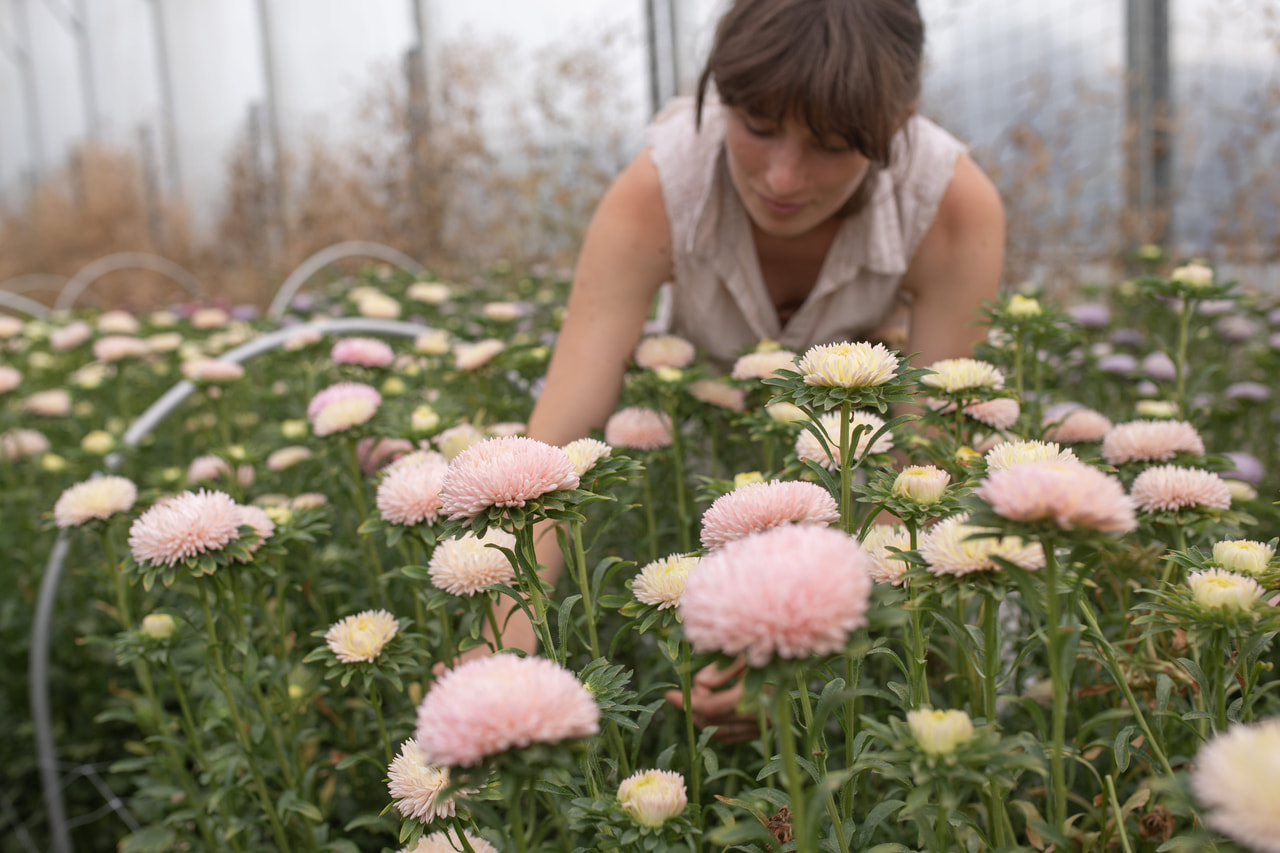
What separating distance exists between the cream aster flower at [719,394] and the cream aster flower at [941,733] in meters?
0.81

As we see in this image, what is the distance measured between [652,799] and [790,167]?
0.99 metres

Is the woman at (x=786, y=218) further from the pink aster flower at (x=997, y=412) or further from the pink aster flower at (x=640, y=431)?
the pink aster flower at (x=997, y=412)

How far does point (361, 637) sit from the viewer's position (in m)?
0.94

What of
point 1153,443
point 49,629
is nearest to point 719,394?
point 1153,443

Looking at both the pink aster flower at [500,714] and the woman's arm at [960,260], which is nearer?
the pink aster flower at [500,714]

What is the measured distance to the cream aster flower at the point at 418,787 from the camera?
2.30 feet

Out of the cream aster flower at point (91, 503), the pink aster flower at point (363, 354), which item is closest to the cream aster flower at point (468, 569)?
the cream aster flower at point (91, 503)

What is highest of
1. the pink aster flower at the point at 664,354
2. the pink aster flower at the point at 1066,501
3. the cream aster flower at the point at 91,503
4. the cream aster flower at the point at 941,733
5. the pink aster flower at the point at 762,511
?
the pink aster flower at the point at 1066,501

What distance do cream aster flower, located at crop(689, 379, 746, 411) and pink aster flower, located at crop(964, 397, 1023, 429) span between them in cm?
37

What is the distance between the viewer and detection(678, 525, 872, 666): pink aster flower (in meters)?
0.46

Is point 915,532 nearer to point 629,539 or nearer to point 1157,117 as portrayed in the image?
point 629,539

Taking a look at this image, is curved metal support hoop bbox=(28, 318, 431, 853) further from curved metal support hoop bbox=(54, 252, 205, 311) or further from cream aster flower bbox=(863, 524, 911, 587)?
curved metal support hoop bbox=(54, 252, 205, 311)

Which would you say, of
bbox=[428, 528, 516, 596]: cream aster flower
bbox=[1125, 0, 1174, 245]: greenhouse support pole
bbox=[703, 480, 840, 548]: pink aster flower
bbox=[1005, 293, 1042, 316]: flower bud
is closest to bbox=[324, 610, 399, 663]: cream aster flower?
bbox=[428, 528, 516, 596]: cream aster flower

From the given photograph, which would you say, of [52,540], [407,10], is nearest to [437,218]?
[407,10]
